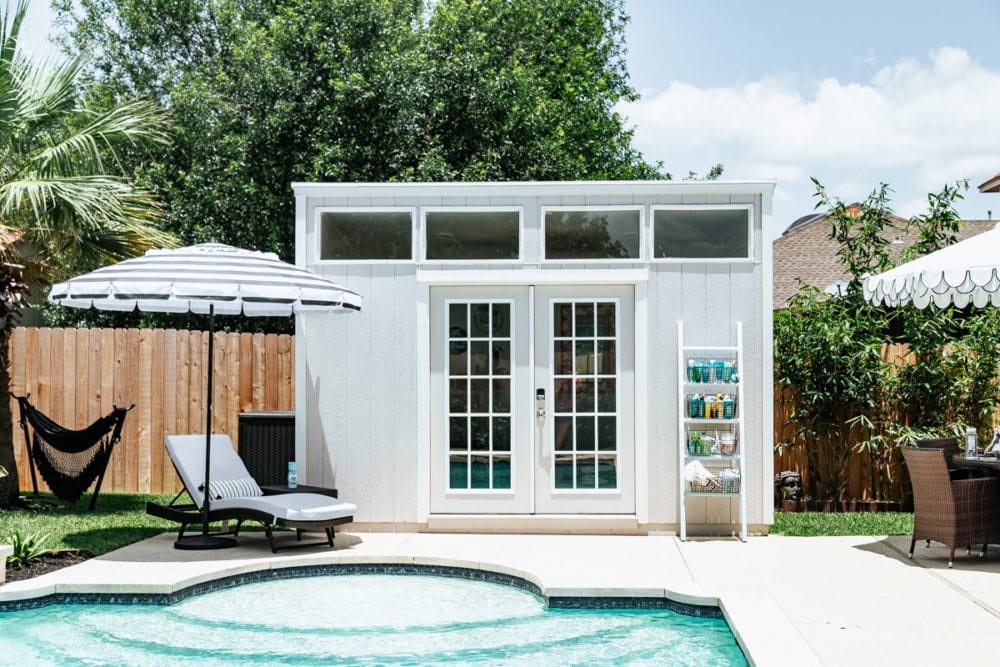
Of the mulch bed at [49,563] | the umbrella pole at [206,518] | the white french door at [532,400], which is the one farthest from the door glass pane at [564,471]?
the mulch bed at [49,563]

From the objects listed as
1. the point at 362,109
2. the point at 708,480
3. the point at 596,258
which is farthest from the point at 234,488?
the point at 362,109

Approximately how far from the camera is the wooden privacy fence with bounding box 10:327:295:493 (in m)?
11.1

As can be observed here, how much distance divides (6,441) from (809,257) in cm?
1734

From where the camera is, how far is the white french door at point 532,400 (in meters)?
8.73

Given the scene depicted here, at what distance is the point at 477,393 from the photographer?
880 cm

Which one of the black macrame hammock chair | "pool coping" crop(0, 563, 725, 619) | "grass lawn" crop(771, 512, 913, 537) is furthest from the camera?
the black macrame hammock chair

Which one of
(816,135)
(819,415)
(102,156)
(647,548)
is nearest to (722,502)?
(647,548)

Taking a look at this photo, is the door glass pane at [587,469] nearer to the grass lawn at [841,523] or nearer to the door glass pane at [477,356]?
the door glass pane at [477,356]

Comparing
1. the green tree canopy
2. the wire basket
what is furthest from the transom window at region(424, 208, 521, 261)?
the green tree canopy

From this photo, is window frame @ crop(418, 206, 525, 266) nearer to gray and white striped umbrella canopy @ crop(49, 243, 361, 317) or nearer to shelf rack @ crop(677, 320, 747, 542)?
gray and white striped umbrella canopy @ crop(49, 243, 361, 317)

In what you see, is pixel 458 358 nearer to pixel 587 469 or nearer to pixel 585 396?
pixel 585 396

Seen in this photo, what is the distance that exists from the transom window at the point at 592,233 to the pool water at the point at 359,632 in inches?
124

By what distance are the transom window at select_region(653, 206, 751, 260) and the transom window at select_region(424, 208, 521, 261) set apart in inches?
48.4

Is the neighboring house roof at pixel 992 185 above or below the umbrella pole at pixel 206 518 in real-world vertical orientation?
above
